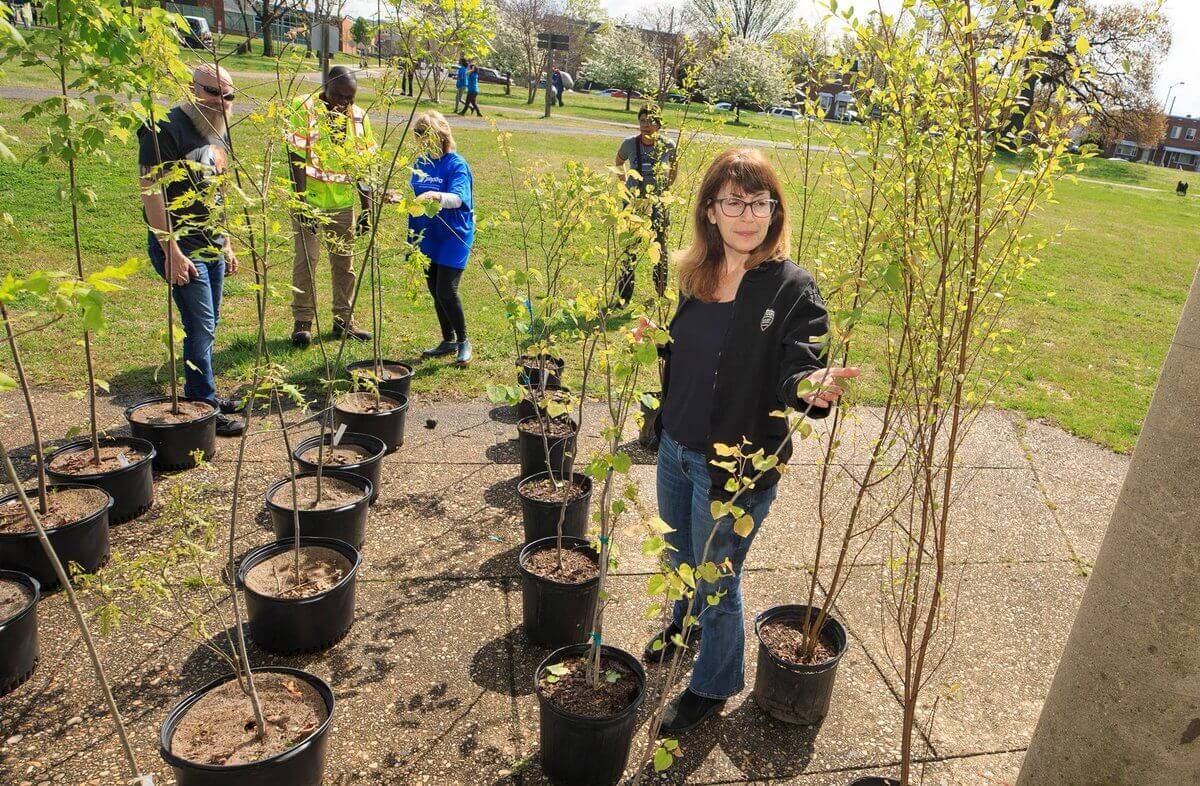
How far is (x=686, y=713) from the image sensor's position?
274cm

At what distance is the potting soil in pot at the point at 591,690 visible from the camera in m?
2.50

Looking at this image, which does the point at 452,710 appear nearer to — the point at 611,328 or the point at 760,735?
the point at 760,735

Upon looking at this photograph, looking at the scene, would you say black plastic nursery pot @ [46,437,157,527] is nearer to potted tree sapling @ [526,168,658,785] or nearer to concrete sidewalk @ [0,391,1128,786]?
concrete sidewalk @ [0,391,1128,786]

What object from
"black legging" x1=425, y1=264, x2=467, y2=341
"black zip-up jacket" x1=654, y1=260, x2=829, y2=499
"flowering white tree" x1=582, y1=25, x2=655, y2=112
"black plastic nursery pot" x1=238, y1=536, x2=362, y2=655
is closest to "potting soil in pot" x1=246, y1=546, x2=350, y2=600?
"black plastic nursery pot" x1=238, y1=536, x2=362, y2=655

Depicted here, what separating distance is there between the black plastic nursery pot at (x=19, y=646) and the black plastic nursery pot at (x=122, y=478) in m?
0.91

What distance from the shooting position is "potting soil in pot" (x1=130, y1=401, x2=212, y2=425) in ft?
14.1

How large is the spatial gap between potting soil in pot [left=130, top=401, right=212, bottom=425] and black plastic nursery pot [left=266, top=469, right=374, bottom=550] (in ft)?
3.46

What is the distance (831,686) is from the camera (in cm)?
282

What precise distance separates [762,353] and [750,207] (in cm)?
49

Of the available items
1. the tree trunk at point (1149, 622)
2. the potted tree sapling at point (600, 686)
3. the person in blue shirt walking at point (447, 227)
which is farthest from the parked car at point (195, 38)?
the tree trunk at point (1149, 622)

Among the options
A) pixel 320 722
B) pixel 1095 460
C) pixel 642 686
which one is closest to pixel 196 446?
pixel 320 722

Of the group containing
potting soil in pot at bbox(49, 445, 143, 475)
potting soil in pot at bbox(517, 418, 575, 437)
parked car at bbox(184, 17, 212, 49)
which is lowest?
potting soil in pot at bbox(49, 445, 143, 475)

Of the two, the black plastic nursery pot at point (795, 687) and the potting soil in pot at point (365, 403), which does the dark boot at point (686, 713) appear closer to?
the black plastic nursery pot at point (795, 687)

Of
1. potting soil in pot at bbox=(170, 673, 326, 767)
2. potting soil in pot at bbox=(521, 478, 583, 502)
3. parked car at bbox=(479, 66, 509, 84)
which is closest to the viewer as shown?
potting soil in pot at bbox=(170, 673, 326, 767)
